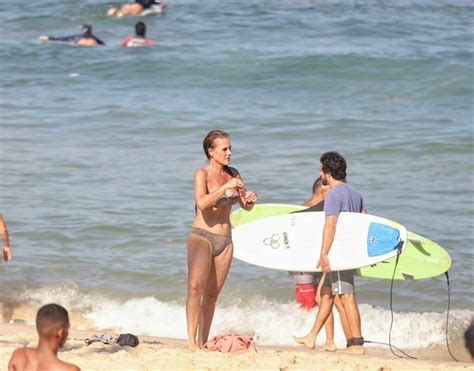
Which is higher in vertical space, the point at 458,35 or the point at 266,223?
the point at 266,223

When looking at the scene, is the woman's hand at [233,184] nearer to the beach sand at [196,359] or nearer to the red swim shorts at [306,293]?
the beach sand at [196,359]

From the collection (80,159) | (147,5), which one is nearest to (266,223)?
(80,159)

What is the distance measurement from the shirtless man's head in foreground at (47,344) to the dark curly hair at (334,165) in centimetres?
272

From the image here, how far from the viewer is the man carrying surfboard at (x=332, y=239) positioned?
698 cm

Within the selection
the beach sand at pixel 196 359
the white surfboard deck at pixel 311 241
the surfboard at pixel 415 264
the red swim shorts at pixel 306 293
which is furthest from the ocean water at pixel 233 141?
the beach sand at pixel 196 359

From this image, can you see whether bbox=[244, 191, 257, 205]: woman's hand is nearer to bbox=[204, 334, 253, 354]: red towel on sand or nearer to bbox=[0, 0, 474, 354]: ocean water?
bbox=[204, 334, 253, 354]: red towel on sand

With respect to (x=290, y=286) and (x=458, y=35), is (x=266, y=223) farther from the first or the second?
(x=458, y=35)

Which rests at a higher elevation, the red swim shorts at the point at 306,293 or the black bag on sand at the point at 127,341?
the black bag on sand at the point at 127,341

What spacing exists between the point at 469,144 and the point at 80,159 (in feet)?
17.3

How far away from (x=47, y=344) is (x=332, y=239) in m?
2.70

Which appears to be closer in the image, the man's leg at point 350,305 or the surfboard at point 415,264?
the man's leg at point 350,305

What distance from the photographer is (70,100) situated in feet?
58.6

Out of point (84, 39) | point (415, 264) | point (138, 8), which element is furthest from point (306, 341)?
point (138, 8)

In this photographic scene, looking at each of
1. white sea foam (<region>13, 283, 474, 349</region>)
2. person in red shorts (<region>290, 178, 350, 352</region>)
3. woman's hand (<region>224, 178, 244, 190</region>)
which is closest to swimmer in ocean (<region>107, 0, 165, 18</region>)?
white sea foam (<region>13, 283, 474, 349</region>)
